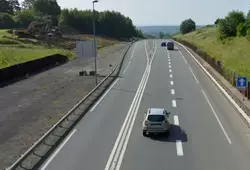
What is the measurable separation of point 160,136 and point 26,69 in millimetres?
26993

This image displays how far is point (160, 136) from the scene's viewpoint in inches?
832

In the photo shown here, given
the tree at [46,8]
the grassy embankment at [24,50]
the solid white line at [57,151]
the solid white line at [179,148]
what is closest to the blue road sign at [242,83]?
the solid white line at [179,148]

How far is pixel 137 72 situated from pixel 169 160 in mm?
29674

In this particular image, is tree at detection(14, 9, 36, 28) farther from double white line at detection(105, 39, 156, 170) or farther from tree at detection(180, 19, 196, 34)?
double white line at detection(105, 39, 156, 170)

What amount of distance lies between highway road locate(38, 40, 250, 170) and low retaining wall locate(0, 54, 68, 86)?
36.9 feet

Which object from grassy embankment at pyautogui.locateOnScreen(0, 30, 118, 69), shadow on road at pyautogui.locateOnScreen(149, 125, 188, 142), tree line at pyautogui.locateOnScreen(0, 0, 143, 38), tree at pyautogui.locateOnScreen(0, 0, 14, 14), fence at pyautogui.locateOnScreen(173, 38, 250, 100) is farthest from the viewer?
tree at pyautogui.locateOnScreen(0, 0, 14, 14)

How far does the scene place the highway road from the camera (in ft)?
56.6

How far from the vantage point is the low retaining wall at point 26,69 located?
39.1m

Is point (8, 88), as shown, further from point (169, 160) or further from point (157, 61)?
point (157, 61)

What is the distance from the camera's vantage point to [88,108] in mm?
28016

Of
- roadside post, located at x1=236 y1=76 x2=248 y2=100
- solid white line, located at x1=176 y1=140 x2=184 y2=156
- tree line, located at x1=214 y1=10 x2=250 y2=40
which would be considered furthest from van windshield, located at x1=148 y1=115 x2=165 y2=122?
tree line, located at x1=214 y1=10 x2=250 y2=40

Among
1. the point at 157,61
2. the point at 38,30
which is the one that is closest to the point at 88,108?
the point at 157,61

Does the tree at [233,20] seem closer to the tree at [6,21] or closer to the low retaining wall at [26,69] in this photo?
the low retaining wall at [26,69]

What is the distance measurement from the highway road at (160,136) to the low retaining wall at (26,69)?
1124 cm
